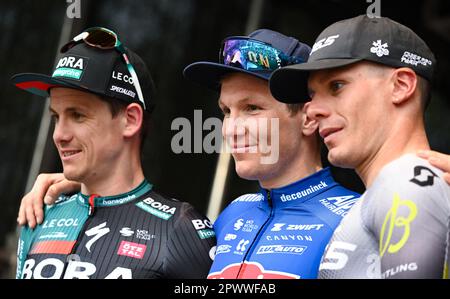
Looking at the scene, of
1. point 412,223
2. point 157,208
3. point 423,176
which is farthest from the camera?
point 157,208

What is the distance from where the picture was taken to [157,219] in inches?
123

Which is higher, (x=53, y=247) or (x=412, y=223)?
(x=412, y=223)

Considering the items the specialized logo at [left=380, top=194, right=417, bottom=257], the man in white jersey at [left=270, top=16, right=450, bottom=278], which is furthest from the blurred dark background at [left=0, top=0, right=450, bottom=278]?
the specialized logo at [left=380, top=194, right=417, bottom=257]

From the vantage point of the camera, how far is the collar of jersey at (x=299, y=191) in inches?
115

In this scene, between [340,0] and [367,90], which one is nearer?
[367,90]

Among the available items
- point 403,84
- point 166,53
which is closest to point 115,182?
point 403,84

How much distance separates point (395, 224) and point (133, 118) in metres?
1.54

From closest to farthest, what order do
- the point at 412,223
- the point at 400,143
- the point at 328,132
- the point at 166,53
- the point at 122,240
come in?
the point at 412,223
the point at 400,143
the point at 328,132
the point at 122,240
the point at 166,53

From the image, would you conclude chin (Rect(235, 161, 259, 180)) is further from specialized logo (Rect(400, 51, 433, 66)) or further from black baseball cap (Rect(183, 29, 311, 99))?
specialized logo (Rect(400, 51, 433, 66))

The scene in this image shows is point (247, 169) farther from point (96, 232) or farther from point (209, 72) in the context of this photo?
point (96, 232)

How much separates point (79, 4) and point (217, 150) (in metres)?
1.25

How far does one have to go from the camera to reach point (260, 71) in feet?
9.83
